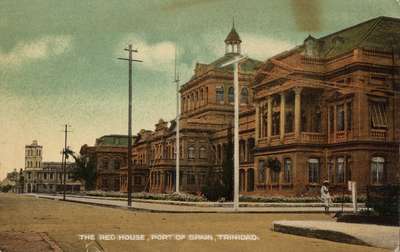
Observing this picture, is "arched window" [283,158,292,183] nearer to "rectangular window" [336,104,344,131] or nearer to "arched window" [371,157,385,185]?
"rectangular window" [336,104,344,131]

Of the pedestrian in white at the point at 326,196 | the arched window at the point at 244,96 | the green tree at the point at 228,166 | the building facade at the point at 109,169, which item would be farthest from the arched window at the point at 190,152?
the building facade at the point at 109,169

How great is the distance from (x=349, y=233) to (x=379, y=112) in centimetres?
773

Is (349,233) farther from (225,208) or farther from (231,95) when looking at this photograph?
(231,95)

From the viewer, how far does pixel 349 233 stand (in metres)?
12.2

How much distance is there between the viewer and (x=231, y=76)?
78.7 ft

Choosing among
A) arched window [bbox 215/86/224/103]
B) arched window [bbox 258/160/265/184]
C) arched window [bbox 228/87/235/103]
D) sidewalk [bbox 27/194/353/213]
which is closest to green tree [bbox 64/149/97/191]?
sidewalk [bbox 27/194/353/213]

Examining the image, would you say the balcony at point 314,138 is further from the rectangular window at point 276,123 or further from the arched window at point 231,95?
the rectangular window at point 276,123

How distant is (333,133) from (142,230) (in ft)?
47.7

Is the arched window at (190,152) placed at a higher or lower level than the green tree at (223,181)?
higher

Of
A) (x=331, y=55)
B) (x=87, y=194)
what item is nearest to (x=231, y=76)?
(x=331, y=55)

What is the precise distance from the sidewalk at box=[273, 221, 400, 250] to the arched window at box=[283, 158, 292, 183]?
15.6 meters

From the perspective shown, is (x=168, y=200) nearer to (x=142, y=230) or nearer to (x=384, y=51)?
(x=384, y=51)

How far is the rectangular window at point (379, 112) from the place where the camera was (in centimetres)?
1886

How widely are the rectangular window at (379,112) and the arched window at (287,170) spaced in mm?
9459
